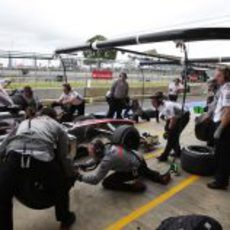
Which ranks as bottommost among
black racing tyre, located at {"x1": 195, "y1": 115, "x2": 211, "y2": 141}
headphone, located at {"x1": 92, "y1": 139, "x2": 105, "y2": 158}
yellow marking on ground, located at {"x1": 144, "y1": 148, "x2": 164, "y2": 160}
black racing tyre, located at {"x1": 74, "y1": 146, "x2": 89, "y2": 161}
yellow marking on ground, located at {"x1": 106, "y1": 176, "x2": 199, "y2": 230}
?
yellow marking on ground, located at {"x1": 106, "y1": 176, "x2": 199, "y2": 230}

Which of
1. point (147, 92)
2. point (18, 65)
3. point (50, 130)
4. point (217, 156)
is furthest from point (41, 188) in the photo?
point (147, 92)

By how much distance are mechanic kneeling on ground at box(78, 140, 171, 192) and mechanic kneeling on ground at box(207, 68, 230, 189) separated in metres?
0.88

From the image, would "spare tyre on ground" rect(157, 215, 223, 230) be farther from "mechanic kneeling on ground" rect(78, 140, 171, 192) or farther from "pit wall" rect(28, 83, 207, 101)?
"pit wall" rect(28, 83, 207, 101)

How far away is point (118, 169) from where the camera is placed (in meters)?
4.50

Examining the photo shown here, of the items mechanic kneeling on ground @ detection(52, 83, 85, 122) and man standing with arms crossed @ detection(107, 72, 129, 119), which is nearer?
mechanic kneeling on ground @ detection(52, 83, 85, 122)

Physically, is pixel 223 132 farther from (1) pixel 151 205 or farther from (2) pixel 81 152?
(2) pixel 81 152

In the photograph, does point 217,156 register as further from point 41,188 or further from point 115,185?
point 41,188

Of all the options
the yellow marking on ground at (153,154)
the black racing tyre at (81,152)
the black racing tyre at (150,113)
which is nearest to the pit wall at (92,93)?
the black racing tyre at (150,113)

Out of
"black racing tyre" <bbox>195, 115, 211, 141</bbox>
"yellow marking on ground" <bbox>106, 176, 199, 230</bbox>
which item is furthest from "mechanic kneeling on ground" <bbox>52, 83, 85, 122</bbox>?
"yellow marking on ground" <bbox>106, 176, 199, 230</bbox>

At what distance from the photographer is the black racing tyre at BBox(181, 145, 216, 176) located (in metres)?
5.57

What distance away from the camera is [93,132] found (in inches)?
254

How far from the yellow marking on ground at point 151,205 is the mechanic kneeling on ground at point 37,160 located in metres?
0.69

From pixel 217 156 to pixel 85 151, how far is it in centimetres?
275

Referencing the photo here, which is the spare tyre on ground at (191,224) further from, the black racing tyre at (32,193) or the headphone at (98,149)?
the headphone at (98,149)
